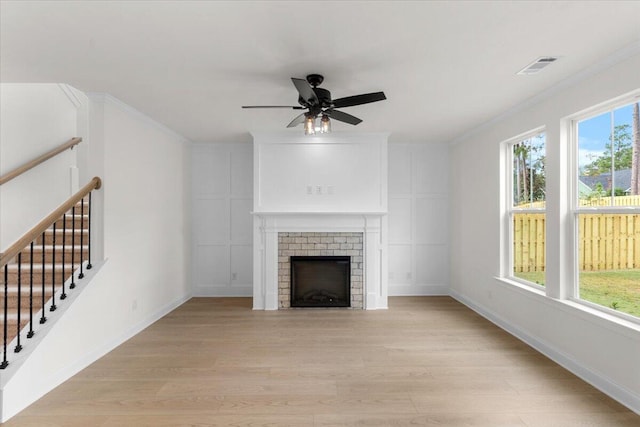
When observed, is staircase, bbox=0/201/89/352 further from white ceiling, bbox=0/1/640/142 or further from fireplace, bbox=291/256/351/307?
fireplace, bbox=291/256/351/307

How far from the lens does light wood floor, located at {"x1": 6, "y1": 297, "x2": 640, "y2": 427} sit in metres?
2.37

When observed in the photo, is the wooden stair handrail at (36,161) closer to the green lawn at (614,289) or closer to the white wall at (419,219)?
the white wall at (419,219)

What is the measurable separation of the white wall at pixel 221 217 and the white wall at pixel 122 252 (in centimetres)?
47

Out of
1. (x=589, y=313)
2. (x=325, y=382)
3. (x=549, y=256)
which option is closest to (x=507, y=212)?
(x=549, y=256)

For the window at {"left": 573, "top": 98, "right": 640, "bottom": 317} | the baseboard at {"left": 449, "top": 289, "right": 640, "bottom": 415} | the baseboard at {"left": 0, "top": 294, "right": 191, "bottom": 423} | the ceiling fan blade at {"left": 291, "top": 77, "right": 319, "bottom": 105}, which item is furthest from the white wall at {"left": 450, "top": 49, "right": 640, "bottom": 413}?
the baseboard at {"left": 0, "top": 294, "right": 191, "bottom": 423}

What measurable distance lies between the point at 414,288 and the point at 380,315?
4.50ft

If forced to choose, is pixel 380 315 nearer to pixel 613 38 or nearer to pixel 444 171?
pixel 444 171

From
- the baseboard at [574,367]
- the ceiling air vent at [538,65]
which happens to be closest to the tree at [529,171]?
the ceiling air vent at [538,65]

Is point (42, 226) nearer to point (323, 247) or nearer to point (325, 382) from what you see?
point (325, 382)

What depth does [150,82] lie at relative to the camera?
3.16 m

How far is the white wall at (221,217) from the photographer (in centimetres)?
585

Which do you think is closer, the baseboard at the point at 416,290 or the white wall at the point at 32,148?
the white wall at the point at 32,148

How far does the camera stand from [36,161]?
13.3 ft

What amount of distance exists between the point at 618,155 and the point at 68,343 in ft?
15.5
